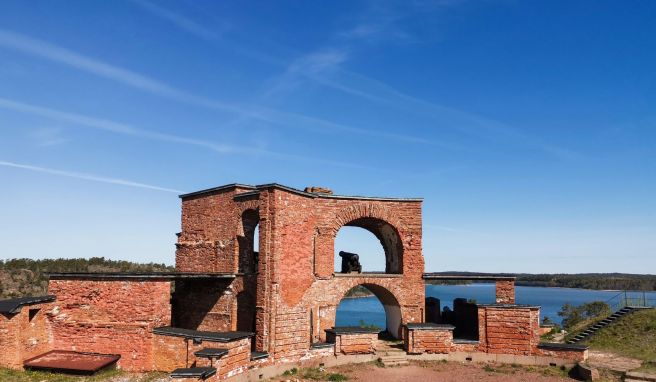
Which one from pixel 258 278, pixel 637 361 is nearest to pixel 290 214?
pixel 258 278

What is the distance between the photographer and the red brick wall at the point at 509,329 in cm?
1892

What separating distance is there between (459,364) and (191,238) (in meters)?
12.6

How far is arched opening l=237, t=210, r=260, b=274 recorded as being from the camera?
19.0 metres

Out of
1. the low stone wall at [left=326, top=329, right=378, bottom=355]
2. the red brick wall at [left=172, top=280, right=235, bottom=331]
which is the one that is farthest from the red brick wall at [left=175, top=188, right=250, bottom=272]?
the low stone wall at [left=326, top=329, right=378, bottom=355]

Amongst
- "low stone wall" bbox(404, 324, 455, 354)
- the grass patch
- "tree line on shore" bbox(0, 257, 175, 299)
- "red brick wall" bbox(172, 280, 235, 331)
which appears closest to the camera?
the grass patch

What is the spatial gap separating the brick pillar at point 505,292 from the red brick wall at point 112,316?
1423cm

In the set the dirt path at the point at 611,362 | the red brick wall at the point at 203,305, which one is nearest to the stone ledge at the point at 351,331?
the red brick wall at the point at 203,305

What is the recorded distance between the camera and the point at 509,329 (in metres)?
19.2

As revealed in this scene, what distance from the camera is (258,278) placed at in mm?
17188

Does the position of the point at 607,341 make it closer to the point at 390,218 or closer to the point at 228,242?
the point at 390,218

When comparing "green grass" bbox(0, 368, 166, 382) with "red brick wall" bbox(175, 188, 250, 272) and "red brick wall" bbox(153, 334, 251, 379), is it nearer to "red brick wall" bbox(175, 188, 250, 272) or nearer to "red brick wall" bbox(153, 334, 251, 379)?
"red brick wall" bbox(153, 334, 251, 379)

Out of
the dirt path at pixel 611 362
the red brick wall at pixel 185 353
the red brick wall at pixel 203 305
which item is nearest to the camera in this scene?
the red brick wall at pixel 185 353

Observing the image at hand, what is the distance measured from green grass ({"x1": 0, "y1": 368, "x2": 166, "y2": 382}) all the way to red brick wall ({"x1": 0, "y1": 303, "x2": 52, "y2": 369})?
394 mm

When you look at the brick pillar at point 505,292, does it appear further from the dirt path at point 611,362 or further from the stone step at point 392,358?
the stone step at point 392,358
